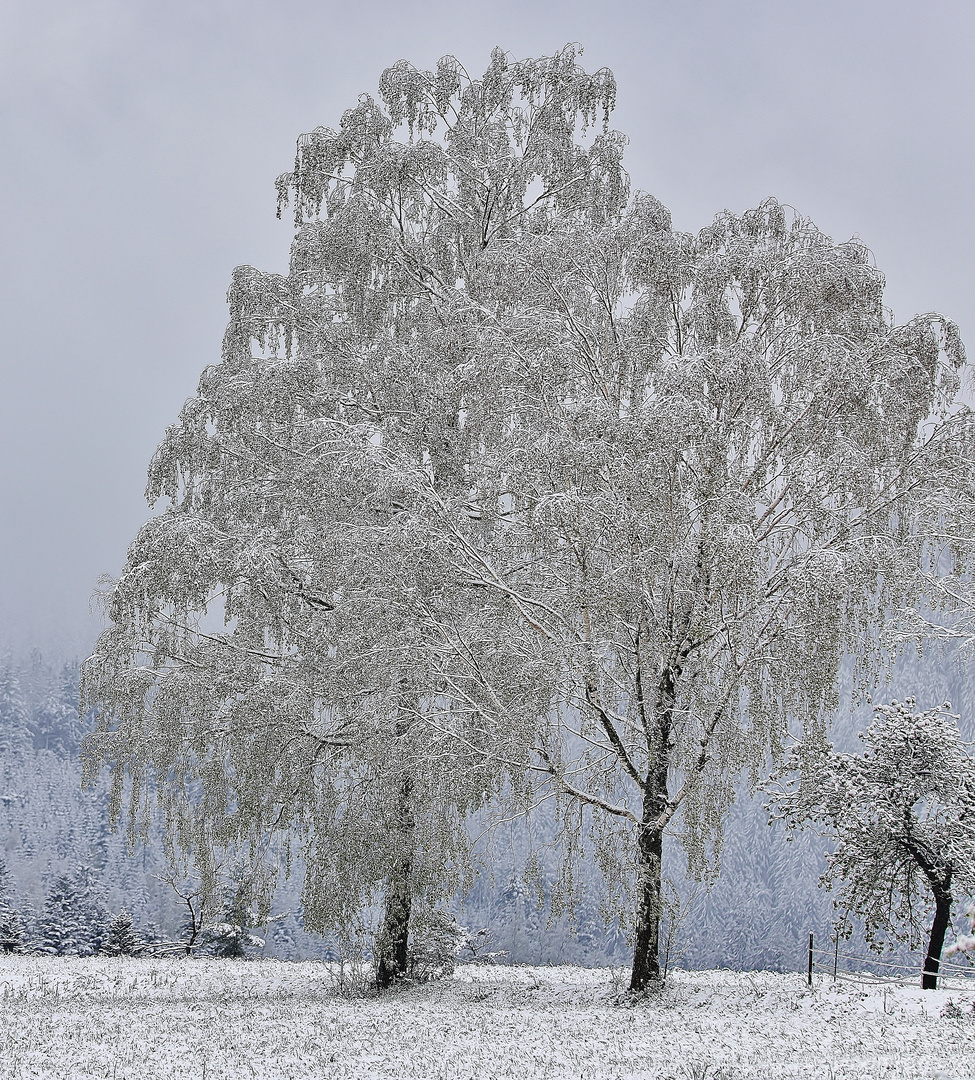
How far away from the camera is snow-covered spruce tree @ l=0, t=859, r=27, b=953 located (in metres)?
22.6

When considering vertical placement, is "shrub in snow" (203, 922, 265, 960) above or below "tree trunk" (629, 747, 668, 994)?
below

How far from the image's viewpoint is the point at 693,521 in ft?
28.6

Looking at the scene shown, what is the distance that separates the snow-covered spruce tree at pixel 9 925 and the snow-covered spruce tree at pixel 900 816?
18158mm

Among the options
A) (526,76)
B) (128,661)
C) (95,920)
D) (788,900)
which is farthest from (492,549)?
(788,900)

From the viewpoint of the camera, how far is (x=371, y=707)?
9.59 metres

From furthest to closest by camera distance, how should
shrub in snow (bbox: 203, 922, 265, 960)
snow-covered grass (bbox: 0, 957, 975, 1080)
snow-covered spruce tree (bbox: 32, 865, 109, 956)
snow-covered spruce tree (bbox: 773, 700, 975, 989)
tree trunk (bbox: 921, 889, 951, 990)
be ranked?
snow-covered spruce tree (bbox: 32, 865, 109, 956)
shrub in snow (bbox: 203, 922, 265, 960)
tree trunk (bbox: 921, 889, 951, 990)
snow-covered spruce tree (bbox: 773, 700, 975, 989)
snow-covered grass (bbox: 0, 957, 975, 1080)

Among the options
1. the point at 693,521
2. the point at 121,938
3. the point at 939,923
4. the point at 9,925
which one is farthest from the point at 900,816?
the point at 9,925

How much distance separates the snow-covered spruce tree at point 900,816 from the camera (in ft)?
41.0

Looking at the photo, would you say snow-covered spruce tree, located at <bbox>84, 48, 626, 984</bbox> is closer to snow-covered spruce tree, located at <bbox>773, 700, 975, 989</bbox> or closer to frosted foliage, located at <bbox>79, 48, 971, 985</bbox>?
frosted foliage, located at <bbox>79, 48, 971, 985</bbox>

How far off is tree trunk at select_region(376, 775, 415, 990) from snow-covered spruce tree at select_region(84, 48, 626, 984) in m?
0.03

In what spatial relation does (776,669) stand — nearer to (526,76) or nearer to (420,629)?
(420,629)

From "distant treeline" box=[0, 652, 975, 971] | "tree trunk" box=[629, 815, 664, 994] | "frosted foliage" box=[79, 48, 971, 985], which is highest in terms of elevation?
"frosted foliage" box=[79, 48, 971, 985]

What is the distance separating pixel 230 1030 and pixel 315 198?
10115 mm

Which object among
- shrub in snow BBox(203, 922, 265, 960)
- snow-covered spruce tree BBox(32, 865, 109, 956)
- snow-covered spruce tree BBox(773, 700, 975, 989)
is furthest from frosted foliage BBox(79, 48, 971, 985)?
snow-covered spruce tree BBox(32, 865, 109, 956)
